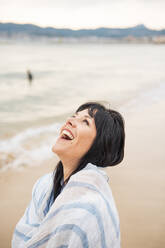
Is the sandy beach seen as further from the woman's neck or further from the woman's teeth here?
the woman's teeth

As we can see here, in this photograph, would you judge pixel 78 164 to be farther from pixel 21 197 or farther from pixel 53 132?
pixel 53 132

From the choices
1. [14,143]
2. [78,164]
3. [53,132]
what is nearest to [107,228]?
[78,164]

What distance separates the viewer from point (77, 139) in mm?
1695

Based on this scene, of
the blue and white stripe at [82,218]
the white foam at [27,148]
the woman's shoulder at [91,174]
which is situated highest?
the woman's shoulder at [91,174]

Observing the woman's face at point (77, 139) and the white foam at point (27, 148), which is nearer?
the woman's face at point (77, 139)

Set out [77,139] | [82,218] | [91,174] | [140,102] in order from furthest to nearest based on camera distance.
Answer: [140,102]
[77,139]
[91,174]
[82,218]

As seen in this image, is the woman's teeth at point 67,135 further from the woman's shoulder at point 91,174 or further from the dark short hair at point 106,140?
the woman's shoulder at point 91,174

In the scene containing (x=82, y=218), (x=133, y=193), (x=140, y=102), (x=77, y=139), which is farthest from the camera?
(x=140, y=102)

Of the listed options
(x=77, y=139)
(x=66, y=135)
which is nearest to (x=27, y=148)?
(x=66, y=135)

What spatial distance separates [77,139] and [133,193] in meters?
2.43

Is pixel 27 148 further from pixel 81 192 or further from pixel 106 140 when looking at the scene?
pixel 81 192

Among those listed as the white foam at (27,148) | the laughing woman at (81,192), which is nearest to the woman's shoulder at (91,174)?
the laughing woman at (81,192)

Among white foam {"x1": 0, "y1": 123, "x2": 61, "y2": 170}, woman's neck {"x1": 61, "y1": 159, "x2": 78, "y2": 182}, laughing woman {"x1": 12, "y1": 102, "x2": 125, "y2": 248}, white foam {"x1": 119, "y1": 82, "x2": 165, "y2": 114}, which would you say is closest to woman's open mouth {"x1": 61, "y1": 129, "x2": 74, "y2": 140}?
laughing woman {"x1": 12, "y1": 102, "x2": 125, "y2": 248}

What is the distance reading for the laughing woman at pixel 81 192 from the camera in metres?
1.38
